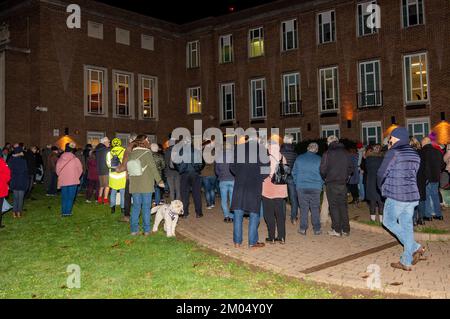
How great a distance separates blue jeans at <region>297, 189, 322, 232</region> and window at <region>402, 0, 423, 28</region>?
18.6m

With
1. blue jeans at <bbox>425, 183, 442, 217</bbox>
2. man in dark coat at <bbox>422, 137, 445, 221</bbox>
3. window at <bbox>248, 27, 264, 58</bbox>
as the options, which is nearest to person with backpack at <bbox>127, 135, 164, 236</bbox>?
man in dark coat at <bbox>422, 137, 445, 221</bbox>

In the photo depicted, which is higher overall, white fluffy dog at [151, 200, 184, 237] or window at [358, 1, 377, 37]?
window at [358, 1, 377, 37]

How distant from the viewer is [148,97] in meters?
29.9

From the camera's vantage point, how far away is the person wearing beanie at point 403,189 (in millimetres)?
6359

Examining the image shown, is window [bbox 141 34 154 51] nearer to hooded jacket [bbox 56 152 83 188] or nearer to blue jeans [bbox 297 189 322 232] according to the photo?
hooded jacket [bbox 56 152 83 188]

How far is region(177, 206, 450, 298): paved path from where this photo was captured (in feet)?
18.8

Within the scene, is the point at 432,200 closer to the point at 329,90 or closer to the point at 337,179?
the point at 337,179

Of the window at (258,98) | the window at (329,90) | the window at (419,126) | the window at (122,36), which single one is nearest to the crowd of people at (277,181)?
the window at (419,126)

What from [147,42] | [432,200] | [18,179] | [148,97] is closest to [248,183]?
[432,200]

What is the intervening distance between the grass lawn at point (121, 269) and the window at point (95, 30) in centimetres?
1955

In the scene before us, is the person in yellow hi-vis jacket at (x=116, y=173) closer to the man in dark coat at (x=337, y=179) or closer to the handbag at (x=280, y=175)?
the handbag at (x=280, y=175)

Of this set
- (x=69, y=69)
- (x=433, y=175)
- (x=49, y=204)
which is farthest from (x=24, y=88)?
(x=433, y=175)
